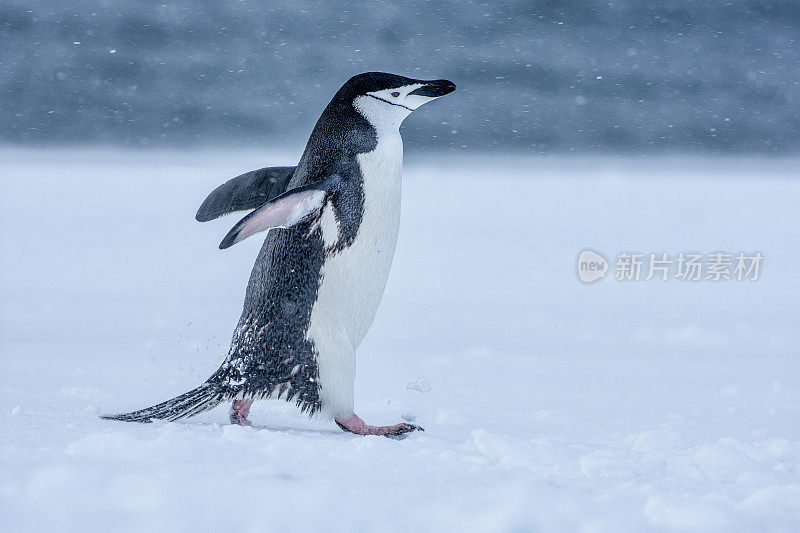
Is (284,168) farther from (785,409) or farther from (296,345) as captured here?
(785,409)

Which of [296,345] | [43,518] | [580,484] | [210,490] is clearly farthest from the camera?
[296,345]

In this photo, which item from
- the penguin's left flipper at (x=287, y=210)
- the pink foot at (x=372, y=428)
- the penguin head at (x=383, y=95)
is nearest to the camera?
the penguin's left flipper at (x=287, y=210)

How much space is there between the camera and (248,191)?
7.74ft

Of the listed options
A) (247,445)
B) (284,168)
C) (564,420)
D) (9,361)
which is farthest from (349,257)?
(9,361)

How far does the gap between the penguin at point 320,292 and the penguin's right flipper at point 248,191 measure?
0.18 m

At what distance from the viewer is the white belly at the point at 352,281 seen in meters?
2.10

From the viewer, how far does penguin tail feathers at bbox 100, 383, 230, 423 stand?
6.77 feet

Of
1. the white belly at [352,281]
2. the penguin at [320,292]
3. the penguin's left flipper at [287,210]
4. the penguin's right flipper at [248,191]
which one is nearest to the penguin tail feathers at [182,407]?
the penguin at [320,292]

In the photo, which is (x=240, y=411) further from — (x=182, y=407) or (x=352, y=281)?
(x=352, y=281)

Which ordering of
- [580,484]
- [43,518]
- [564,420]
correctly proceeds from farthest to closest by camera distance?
1. [564,420]
2. [580,484]
3. [43,518]

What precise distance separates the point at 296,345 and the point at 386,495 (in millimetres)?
705

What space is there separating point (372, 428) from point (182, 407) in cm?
50

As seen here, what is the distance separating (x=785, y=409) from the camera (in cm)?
290

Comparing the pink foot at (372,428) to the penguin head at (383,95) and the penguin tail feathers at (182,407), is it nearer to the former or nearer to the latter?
the penguin tail feathers at (182,407)
